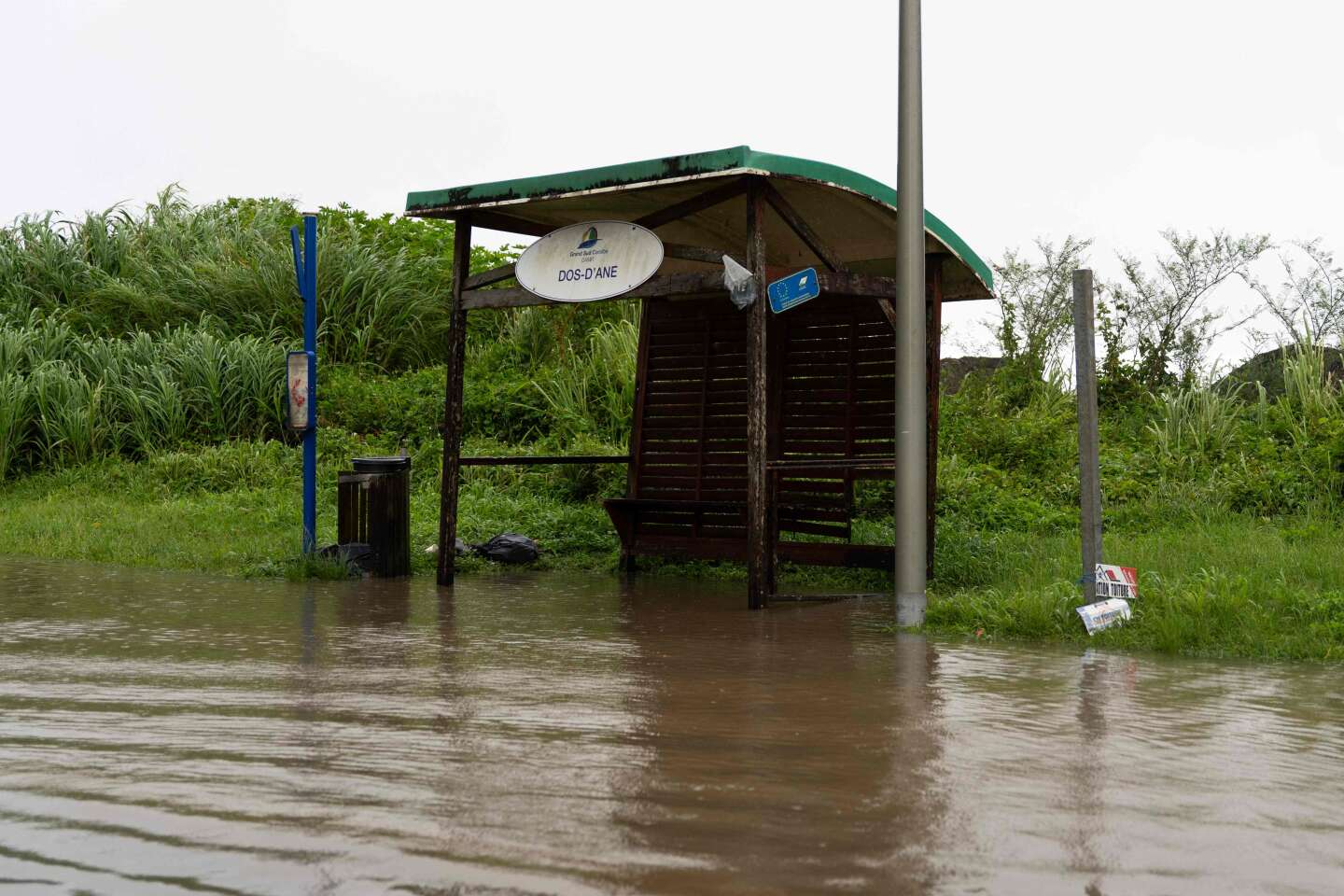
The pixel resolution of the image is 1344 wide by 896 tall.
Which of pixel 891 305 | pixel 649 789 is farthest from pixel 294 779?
pixel 891 305

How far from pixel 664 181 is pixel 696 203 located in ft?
1.88

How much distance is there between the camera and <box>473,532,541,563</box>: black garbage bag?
11.1m

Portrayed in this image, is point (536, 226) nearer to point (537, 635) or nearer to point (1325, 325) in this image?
point (537, 635)

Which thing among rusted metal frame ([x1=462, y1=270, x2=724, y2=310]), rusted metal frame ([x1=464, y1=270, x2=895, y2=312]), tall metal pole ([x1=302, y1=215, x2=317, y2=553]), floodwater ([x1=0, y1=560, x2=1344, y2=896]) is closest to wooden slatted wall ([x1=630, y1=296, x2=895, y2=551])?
rusted metal frame ([x1=464, y1=270, x2=895, y2=312])

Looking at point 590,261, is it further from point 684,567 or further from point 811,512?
point 684,567

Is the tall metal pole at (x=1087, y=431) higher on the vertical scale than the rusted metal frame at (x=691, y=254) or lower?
lower

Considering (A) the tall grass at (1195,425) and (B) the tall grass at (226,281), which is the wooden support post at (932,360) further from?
(B) the tall grass at (226,281)

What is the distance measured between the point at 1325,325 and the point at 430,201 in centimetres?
1362

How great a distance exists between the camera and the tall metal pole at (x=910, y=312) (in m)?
7.98

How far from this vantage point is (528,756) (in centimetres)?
413

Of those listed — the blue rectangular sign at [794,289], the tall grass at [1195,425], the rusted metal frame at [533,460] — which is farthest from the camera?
the tall grass at [1195,425]

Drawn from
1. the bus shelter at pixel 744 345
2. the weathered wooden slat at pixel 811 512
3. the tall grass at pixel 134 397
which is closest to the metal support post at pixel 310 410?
the bus shelter at pixel 744 345

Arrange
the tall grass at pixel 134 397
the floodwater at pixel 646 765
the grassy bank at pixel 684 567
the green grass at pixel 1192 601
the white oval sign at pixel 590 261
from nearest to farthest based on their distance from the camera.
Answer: the floodwater at pixel 646 765 < the green grass at pixel 1192 601 < the grassy bank at pixel 684 567 < the white oval sign at pixel 590 261 < the tall grass at pixel 134 397

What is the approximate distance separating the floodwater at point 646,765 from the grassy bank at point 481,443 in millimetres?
1794
